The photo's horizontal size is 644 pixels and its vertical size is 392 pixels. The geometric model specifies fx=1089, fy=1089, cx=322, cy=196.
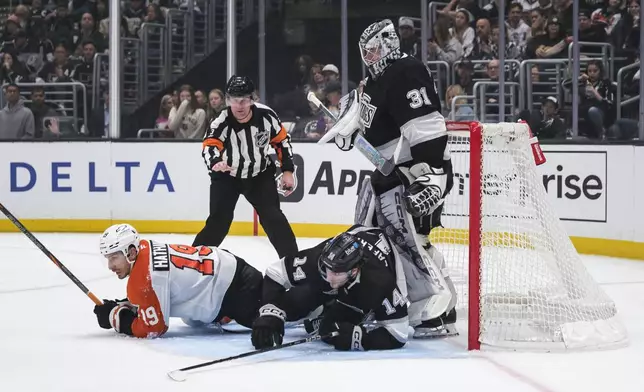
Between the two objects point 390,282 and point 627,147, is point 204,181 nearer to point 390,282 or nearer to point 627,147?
point 627,147

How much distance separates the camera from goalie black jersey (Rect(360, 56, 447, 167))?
13.6 feet

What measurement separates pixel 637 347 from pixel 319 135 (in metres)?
4.64

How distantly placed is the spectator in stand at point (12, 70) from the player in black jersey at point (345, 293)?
606cm

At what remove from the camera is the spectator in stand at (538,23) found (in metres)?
8.11

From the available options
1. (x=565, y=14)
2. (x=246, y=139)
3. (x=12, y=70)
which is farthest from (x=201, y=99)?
(x=246, y=139)

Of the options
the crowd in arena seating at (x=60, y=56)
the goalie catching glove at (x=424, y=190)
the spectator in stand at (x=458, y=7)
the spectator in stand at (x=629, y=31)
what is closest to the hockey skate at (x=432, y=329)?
the goalie catching glove at (x=424, y=190)

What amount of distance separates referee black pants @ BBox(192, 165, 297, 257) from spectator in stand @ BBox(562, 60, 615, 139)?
2.91 meters

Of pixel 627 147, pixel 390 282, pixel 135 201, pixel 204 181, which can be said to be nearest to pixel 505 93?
pixel 627 147

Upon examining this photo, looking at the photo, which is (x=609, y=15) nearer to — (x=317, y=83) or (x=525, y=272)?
(x=317, y=83)

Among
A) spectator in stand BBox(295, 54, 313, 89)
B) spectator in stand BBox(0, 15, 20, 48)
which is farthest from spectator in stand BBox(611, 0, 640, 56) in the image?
spectator in stand BBox(0, 15, 20, 48)

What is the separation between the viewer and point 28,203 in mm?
8773

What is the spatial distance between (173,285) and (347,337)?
0.69 metres

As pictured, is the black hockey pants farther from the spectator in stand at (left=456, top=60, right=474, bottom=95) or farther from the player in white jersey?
the spectator in stand at (left=456, top=60, right=474, bottom=95)

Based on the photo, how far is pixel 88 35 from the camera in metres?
9.59
